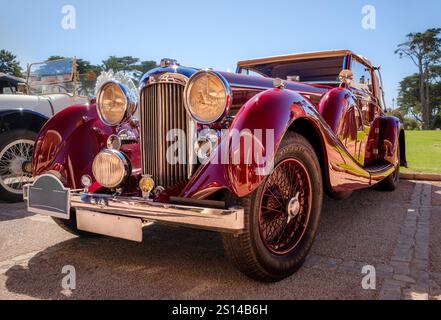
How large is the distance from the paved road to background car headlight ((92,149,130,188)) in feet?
1.92

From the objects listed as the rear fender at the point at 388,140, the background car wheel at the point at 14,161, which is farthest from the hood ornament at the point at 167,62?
the rear fender at the point at 388,140

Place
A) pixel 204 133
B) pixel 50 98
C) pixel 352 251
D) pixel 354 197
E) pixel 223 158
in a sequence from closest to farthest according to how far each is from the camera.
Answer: pixel 223 158 → pixel 204 133 → pixel 352 251 → pixel 354 197 → pixel 50 98

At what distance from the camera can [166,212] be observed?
1.96 meters

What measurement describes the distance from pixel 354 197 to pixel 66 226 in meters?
3.43

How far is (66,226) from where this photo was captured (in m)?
2.98

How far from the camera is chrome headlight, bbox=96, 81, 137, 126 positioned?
2.70 m

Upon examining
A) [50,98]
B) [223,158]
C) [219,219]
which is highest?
[50,98]

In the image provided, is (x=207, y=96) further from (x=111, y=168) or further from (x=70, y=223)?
(x=70, y=223)

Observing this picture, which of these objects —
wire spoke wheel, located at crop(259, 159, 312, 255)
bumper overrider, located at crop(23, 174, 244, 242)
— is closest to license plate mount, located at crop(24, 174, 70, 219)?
bumper overrider, located at crop(23, 174, 244, 242)

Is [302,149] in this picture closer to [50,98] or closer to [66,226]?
[66,226]

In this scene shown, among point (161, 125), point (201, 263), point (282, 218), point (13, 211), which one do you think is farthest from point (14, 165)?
point (282, 218)

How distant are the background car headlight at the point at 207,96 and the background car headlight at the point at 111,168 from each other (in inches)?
21.7
